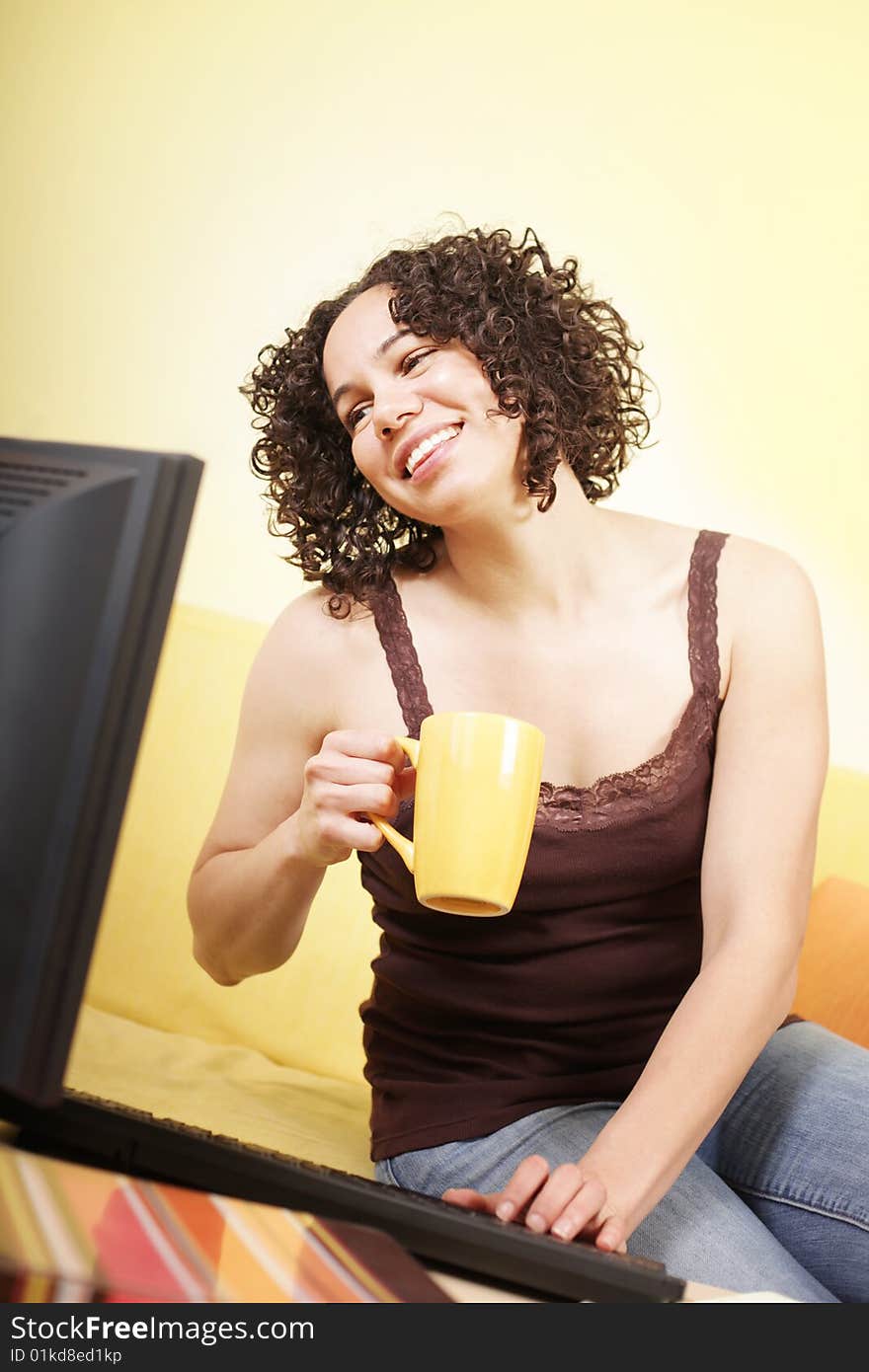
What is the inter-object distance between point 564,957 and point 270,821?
321 millimetres

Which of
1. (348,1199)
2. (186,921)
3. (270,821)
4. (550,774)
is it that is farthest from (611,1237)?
(186,921)

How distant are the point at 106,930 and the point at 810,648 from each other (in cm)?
102

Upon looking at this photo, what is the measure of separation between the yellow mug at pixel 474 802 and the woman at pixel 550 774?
12 centimetres

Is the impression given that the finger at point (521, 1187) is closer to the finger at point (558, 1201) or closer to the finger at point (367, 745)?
the finger at point (558, 1201)

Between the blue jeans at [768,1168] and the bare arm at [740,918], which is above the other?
the bare arm at [740,918]

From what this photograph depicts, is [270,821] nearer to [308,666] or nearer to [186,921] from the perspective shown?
[308,666]

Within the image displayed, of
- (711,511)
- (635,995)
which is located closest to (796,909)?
(635,995)

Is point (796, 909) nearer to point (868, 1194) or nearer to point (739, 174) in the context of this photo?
point (868, 1194)

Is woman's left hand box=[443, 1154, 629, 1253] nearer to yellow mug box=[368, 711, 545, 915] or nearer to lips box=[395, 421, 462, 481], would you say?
yellow mug box=[368, 711, 545, 915]

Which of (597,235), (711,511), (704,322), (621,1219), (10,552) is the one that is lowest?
(621,1219)

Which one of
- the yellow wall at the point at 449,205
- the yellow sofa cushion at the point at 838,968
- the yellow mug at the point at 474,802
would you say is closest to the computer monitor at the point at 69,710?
the yellow mug at the point at 474,802

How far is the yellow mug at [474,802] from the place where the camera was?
72 cm

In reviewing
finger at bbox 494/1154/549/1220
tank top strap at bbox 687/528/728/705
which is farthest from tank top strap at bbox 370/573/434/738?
finger at bbox 494/1154/549/1220

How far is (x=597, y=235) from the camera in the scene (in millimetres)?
2180
